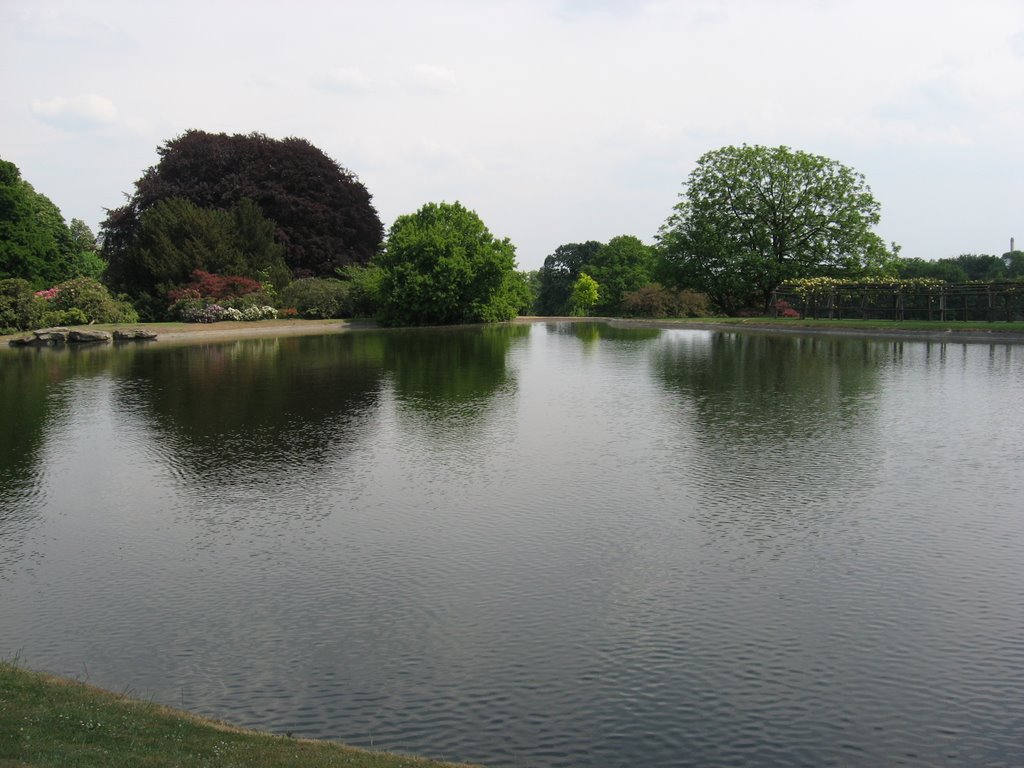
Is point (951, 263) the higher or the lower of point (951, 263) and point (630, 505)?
A: the higher

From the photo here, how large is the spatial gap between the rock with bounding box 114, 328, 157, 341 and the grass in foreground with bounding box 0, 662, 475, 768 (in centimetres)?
3996

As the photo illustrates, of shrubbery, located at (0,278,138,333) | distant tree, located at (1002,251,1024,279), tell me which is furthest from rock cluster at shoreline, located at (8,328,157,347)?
distant tree, located at (1002,251,1024,279)

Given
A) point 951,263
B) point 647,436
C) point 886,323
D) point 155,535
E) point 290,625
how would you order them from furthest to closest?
point 951,263, point 886,323, point 647,436, point 155,535, point 290,625

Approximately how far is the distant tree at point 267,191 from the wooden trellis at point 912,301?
32.2m

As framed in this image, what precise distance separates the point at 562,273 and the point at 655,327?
6086 centimetres

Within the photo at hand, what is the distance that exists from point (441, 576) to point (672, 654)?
2418mm

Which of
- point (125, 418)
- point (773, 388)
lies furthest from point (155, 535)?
point (773, 388)

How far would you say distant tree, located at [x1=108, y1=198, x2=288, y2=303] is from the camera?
5538cm

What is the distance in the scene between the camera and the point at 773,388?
20969 mm

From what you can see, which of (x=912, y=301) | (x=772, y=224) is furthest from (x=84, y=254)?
(x=912, y=301)

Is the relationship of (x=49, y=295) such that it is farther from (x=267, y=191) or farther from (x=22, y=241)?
(x=267, y=191)

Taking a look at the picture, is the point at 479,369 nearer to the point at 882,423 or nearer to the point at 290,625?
the point at 882,423

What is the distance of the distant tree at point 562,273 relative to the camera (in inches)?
4478

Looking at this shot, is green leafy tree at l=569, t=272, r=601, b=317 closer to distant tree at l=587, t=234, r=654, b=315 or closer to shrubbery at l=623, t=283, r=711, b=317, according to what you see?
distant tree at l=587, t=234, r=654, b=315
